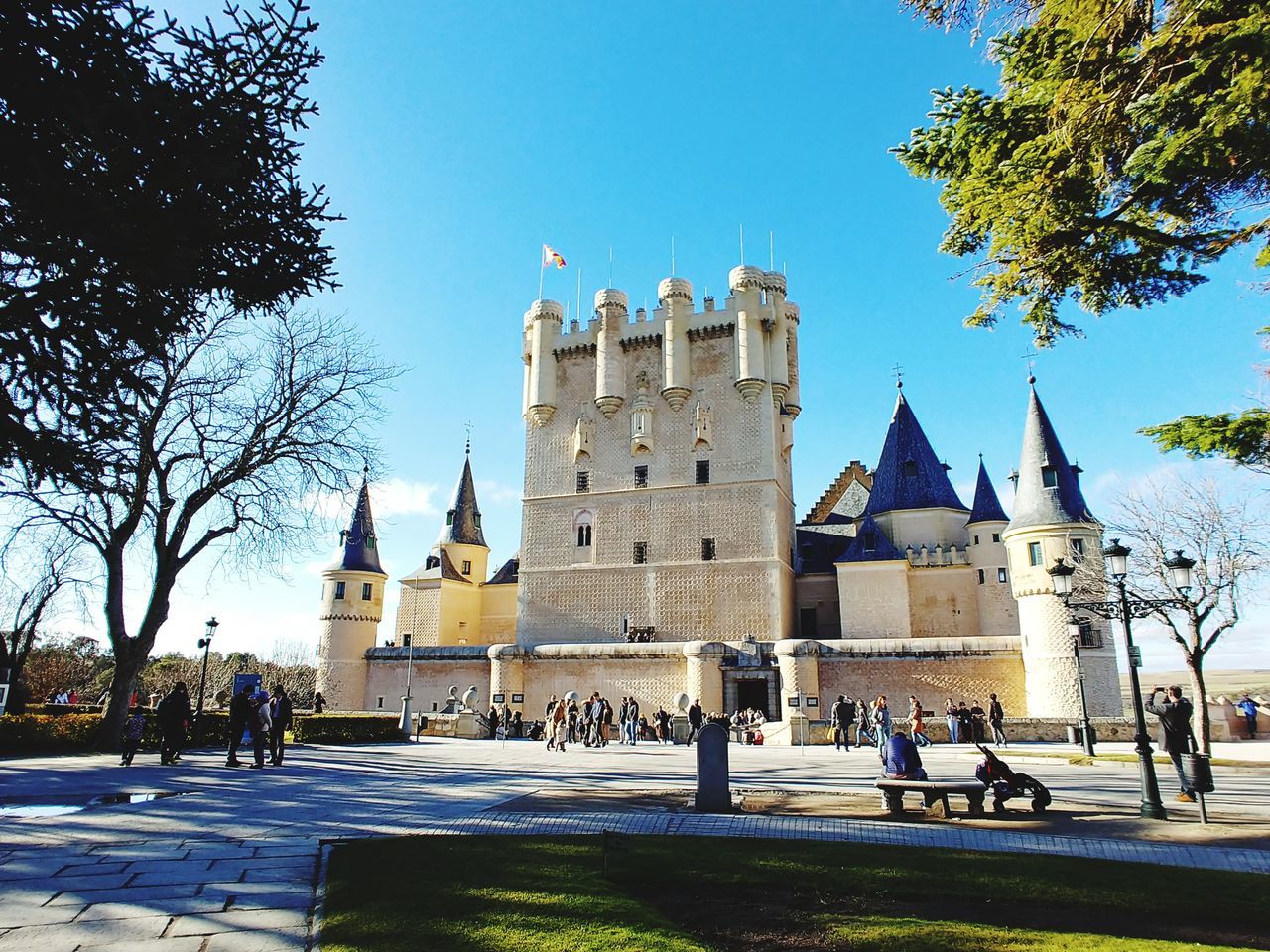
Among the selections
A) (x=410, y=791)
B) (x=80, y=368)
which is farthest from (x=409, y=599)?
(x=80, y=368)

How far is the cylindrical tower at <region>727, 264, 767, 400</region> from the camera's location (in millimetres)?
36812

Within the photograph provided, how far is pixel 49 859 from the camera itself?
6855 millimetres

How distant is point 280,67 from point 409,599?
115ft

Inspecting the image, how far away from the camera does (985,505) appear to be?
3525 centimetres

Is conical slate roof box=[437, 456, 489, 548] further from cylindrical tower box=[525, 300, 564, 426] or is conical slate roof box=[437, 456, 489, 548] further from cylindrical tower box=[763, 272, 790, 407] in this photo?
cylindrical tower box=[763, 272, 790, 407]

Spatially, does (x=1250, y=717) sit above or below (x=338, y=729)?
above

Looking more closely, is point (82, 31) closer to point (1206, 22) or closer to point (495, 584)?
point (1206, 22)

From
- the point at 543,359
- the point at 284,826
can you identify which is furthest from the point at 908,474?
the point at 284,826

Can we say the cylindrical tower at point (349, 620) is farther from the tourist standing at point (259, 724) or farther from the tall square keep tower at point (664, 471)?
the tourist standing at point (259, 724)

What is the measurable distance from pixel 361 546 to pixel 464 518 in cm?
712

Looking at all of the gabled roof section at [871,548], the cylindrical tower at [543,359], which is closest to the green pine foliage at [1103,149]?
the gabled roof section at [871,548]

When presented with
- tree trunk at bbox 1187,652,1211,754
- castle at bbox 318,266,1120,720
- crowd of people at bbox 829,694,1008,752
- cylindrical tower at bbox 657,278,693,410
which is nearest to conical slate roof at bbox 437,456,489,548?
castle at bbox 318,266,1120,720

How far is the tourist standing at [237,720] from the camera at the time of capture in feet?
47.8

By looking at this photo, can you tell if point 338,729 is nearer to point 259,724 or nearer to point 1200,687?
point 259,724
